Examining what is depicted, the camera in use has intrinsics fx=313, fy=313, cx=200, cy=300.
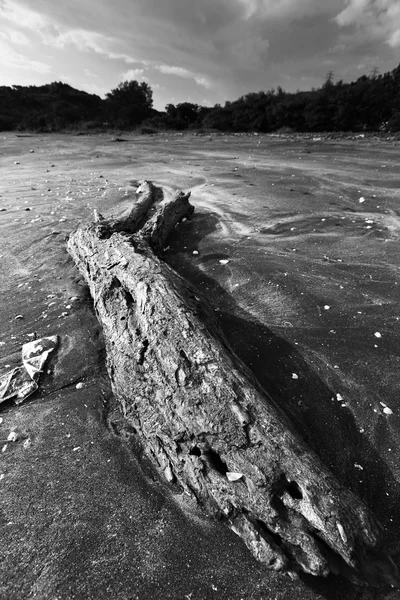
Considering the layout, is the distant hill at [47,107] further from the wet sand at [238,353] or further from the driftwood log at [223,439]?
the driftwood log at [223,439]

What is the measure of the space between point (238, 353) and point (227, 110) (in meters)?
39.5

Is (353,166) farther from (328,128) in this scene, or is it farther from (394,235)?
(328,128)

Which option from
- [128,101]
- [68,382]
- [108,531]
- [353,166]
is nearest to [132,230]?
[68,382]

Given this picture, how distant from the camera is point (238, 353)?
3.17m

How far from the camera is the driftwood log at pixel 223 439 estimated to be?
1.59 metres

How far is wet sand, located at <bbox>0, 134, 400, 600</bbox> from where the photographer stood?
66.0 inches

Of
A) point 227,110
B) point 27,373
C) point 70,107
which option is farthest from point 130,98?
point 27,373

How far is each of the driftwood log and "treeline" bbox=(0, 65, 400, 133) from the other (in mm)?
26388

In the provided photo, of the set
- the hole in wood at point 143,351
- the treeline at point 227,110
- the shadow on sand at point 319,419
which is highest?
the treeline at point 227,110

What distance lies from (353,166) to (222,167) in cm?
483

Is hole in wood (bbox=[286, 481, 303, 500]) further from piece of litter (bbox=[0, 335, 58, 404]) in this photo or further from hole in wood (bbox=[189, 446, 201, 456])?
piece of litter (bbox=[0, 335, 58, 404])

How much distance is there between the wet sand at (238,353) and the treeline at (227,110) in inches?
906

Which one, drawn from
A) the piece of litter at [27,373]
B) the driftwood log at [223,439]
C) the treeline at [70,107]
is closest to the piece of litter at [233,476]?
the driftwood log at [223,439]

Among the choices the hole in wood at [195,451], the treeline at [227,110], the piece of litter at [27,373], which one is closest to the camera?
the hole in wood at [195,451]
